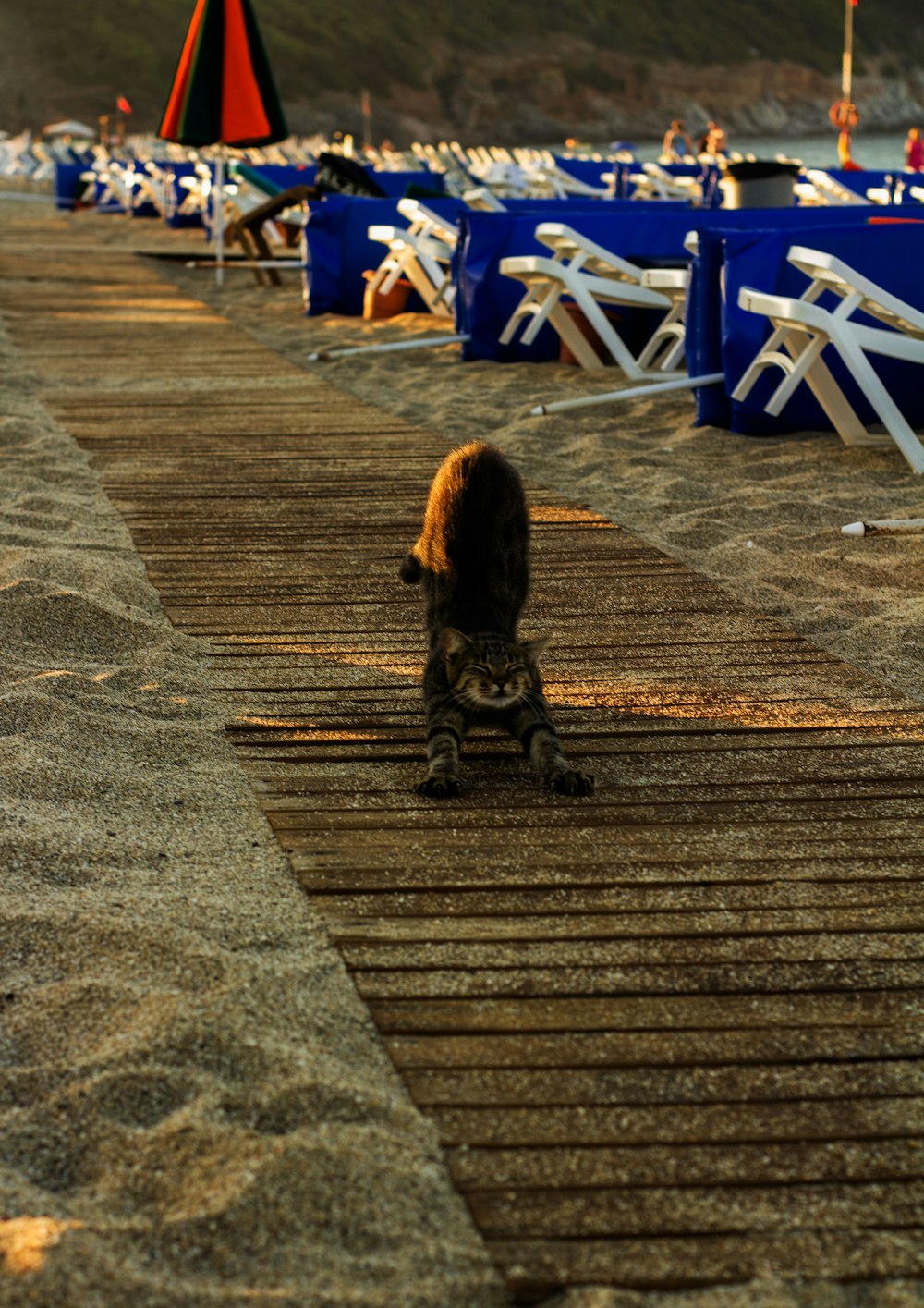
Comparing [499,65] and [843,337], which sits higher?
[499,65]

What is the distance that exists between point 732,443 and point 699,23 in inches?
4554

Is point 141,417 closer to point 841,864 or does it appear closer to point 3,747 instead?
point 3,747

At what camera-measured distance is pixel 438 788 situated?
10.4ft

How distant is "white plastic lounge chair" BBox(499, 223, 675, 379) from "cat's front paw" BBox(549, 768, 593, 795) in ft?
18.5

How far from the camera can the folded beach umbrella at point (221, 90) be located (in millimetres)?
12438

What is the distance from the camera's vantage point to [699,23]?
370 ft

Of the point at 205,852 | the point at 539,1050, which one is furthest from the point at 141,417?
the point at 539,1050

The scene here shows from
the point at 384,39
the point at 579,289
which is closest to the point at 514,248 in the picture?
the point at 579,289

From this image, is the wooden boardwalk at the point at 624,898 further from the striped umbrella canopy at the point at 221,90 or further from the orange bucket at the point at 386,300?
the striped umbrella canopy at the point at 221,90

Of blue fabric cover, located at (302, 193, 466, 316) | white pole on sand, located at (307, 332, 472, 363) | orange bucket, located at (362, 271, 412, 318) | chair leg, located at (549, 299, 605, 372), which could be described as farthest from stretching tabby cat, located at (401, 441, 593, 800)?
blue fabric cover, located at (302, 193, 466, 316)

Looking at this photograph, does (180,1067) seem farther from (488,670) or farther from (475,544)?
(475,544)

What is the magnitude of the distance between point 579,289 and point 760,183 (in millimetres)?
2010

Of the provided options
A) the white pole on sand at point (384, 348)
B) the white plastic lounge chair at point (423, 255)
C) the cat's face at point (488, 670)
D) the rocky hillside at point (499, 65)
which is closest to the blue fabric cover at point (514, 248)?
the white pole on sand at point (384, 348)

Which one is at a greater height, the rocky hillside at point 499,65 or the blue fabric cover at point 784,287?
the rocky hillside at point 499,65
